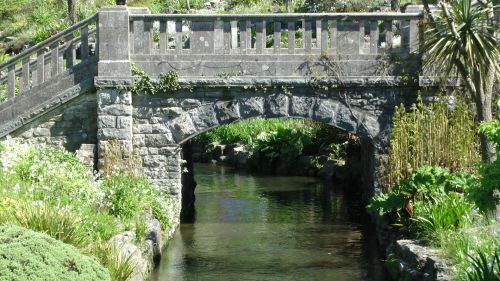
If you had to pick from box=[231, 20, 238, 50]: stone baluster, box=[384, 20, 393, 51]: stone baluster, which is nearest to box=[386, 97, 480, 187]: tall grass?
box=[384, 20, 393, 51]: stone baluster

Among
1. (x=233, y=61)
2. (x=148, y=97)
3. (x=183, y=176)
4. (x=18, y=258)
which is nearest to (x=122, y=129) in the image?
(x=148, y=97)

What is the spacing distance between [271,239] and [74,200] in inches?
183

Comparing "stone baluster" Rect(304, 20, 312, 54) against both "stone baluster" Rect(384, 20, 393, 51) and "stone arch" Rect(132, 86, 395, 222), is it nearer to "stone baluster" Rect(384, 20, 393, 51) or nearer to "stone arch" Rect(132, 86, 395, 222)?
"stone arch" Rect(132, 86, 395, 222)

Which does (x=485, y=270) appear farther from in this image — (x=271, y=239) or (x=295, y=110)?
(x=271, y=239)

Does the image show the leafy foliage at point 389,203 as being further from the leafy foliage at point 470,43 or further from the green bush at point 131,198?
the green bush at point 131,198

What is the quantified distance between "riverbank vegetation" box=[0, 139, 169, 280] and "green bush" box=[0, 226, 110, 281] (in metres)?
1.13

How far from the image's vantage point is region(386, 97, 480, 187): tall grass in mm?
15266

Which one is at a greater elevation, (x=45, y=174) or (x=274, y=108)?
(x=274, y=108)

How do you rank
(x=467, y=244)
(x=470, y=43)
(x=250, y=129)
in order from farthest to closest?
(x=250, y=129) < (x=470, y=43) < (x=467, y=244)

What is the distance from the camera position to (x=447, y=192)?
13.7 metres

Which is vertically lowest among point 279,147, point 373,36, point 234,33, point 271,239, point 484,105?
point 271,239

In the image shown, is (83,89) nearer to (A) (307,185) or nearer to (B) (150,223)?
(B) (150,223)

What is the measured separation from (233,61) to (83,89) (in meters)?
2.73

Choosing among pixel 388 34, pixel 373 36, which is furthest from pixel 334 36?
pixel 388 34
